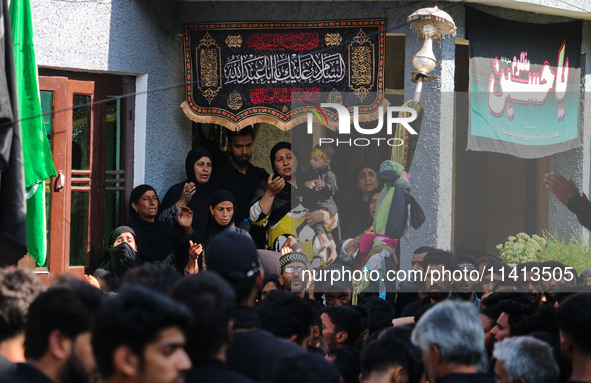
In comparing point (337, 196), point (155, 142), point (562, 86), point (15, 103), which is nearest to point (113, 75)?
point (155, 142)

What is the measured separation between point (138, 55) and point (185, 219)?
65.9 inches

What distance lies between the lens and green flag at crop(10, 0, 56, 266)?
578 cm

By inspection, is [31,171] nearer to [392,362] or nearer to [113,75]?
[113,75]

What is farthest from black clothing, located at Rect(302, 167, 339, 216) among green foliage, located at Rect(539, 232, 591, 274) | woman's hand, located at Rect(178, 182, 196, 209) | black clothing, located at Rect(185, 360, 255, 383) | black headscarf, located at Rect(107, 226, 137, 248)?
black clothing, located at Rect(185, 360, 255, 383)

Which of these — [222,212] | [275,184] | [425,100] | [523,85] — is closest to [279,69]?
[275,184]

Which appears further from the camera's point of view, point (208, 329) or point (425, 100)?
point (425, 100)

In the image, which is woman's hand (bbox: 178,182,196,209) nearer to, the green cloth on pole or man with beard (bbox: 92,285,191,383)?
the green cloth on pole

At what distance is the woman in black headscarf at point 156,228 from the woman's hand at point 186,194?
0.23ft

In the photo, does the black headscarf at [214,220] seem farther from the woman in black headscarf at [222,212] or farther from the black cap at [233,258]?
the black cap at [233,258]

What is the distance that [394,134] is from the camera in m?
8.25

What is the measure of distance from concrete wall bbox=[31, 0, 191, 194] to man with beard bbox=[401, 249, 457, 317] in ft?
8.65

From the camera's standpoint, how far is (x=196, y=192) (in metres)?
8.10

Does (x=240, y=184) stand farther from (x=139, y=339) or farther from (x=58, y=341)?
(x=139, y=339)

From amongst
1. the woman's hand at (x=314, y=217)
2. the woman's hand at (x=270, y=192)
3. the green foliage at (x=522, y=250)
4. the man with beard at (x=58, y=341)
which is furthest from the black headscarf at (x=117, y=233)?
the man with beard at (x=58, y=341)
